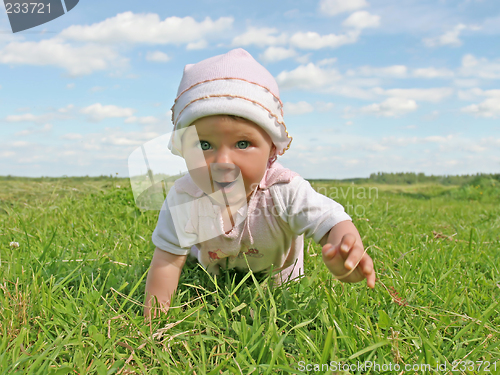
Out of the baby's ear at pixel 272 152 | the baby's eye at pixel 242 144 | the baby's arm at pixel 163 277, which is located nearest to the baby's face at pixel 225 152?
the baby's eye at pixel 242 144

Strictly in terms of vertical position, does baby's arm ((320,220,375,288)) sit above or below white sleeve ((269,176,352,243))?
below

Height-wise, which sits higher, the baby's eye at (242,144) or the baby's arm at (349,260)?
the baby's eye at (242,144)

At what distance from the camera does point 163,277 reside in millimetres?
2131

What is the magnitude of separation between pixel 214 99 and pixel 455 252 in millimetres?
2393

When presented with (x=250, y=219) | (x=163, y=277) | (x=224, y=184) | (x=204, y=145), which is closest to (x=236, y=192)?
(x=224, y=184)

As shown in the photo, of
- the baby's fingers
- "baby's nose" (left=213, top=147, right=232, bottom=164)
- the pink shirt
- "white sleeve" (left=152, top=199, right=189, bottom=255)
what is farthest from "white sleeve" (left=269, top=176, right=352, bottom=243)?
"white sleeve" (left=152, top=199, right=189, bottom=255)

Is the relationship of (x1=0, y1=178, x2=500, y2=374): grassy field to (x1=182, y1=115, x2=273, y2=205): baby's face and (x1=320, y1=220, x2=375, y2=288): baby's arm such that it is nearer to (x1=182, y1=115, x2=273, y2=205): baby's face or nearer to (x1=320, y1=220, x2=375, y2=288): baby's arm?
(x1=320, y1=220, x2=375, y2=288): baby's arm

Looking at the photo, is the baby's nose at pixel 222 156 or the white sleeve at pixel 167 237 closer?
the baby's nose at pixel 222 156

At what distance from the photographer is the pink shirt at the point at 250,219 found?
2.12m

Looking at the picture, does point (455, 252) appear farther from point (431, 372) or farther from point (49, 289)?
point (49, 289)

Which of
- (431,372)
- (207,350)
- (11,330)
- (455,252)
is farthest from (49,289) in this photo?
(455,252)

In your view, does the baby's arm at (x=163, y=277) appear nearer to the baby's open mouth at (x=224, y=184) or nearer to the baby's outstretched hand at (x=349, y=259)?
the baby's open mouth at (x=224, y=184)

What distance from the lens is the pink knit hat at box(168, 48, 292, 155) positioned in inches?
73.9

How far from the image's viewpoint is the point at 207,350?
1.69 m
